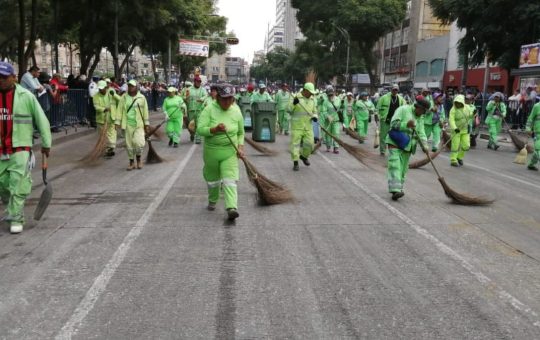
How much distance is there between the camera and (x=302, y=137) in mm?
12031

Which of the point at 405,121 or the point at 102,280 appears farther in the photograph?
the point at 405,121

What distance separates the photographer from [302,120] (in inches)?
471

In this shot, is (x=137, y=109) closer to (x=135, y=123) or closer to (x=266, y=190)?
(x=135, y=123)

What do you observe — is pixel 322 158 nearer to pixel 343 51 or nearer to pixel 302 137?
pixel 302 137

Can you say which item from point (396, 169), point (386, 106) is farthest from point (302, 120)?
point (396, 169)

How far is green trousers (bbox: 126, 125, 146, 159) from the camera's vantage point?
11625 millimetres

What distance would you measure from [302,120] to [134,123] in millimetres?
3363

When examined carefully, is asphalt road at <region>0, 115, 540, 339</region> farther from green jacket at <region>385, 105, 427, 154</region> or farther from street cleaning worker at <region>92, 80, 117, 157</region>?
street cleaning worker at <region>92, 80, 117, 157</region>

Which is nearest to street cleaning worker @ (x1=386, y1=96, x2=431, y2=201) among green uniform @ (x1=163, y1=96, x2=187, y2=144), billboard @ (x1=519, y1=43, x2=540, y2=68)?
green uniform @ (x1=163, y1=96, x2=187, y2=144)

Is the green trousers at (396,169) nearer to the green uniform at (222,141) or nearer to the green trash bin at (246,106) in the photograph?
the green uniform at (222,141)

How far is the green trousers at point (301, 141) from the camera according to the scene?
11883 mm

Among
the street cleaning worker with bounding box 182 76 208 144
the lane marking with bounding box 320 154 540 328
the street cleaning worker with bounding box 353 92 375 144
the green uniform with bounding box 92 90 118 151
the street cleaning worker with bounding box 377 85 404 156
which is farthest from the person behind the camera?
the street cleaning worker with bounding box 353 92 375 144

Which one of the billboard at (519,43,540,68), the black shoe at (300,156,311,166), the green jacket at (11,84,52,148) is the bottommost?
the black shoe at (300,156,311,166)

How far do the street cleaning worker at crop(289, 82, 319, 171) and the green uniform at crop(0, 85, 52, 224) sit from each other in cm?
607
